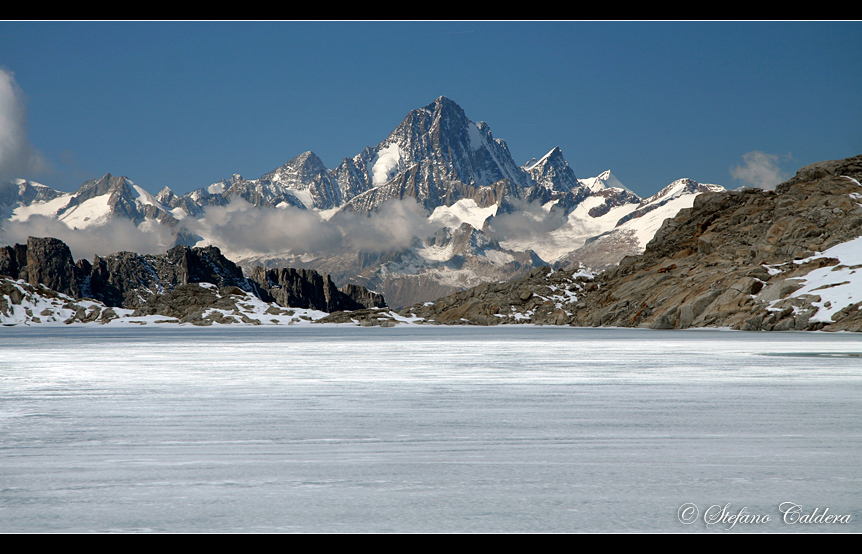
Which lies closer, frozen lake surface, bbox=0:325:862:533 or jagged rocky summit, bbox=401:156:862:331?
frozen lake surface, bbox=0:325:862:533

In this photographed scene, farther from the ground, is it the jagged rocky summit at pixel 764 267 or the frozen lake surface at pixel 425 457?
the jagged rocky summit at pixel 764 267

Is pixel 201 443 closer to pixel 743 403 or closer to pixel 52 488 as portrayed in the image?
pixel 52 488

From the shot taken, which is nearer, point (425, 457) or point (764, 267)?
point (425, 457)

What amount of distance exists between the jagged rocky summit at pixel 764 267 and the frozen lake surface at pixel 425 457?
309ft

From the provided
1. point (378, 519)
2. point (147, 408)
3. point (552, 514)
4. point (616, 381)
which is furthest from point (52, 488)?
point (616, 381)

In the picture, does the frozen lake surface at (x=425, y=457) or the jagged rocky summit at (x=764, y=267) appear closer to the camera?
the frozen lake surface at (x=425, y=457)

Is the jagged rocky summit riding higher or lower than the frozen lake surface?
higher

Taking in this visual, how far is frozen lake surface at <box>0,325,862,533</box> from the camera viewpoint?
390 inches

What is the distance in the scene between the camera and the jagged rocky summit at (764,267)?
4397 inches

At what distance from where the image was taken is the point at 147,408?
20.9m

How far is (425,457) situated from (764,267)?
5274 inches

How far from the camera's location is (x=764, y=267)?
13162 centimetres

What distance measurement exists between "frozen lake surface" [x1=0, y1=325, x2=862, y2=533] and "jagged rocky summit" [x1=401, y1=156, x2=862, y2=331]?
9432cm
